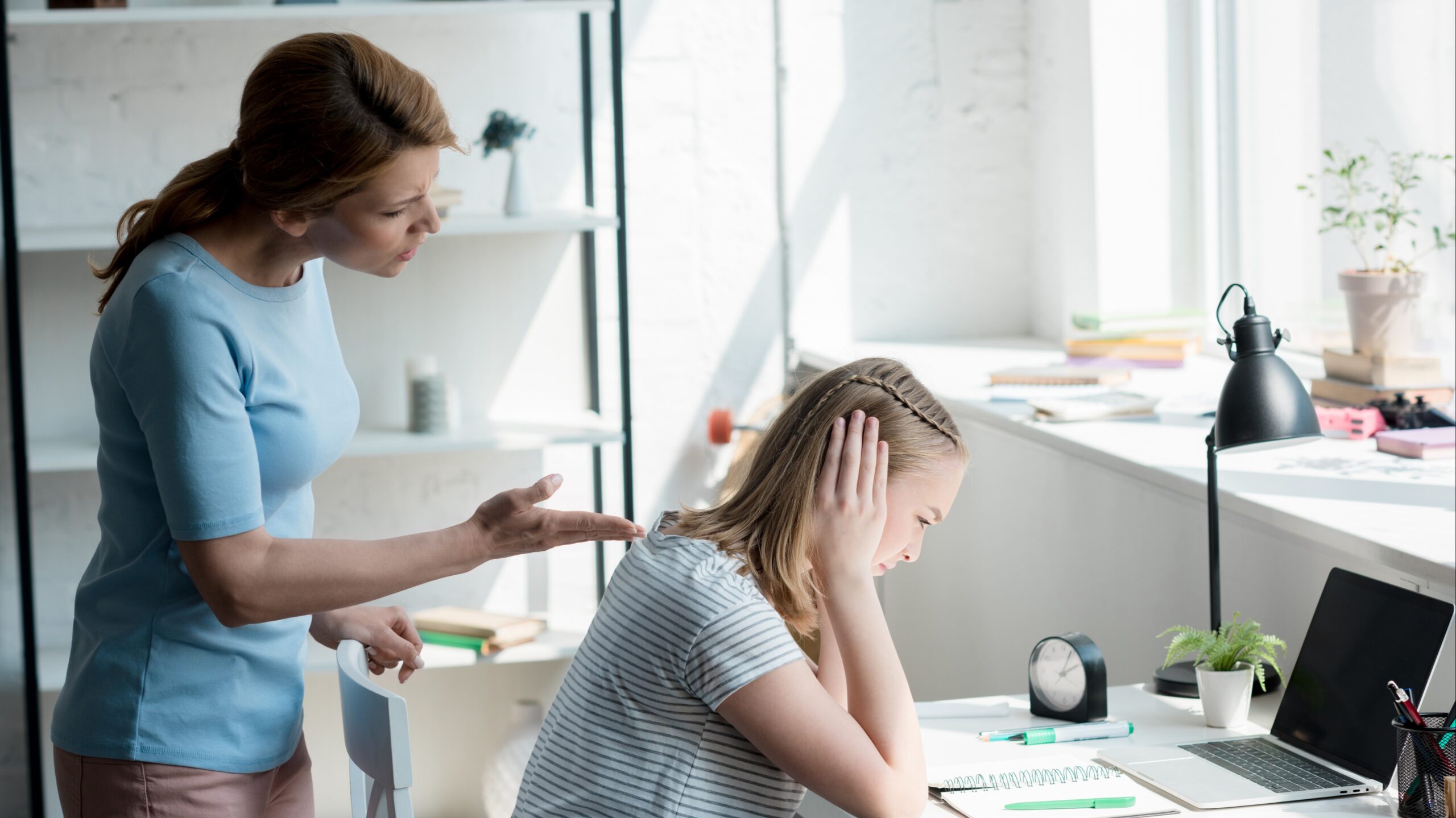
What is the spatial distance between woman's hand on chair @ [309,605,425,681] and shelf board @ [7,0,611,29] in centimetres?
143

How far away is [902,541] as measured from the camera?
54.9 inches

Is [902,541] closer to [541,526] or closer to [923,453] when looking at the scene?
[923,453]

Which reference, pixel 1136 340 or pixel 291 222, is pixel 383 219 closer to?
pixel 291 222

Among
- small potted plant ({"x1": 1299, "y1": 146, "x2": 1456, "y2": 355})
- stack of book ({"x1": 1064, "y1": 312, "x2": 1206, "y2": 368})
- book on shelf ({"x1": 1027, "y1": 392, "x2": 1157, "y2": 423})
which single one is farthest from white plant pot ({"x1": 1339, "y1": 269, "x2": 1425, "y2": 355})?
stack of book ({"x1": 1064, "y1": 312, "x2": 1206, "y2": 368})

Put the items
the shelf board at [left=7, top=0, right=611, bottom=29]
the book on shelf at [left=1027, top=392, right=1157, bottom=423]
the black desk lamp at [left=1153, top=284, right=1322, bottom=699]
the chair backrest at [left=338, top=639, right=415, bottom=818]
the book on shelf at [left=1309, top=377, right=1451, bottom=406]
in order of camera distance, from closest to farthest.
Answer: the chair backrest at [left=338, top=639, right=415, bottom=818], the black desk lamp at [left=1153, top=284, right=1322, bottom=699], the book on shelf at [left=1309, top=377, right=1451, bottom=406], the book on shelf at [left=1027, top=392, right=1157, bottom=423], the shelf board at [left=7, top=0, right=611, bottom=29]

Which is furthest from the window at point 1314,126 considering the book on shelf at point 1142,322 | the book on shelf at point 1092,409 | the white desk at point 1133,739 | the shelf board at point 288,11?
the shelf board at point 288,11

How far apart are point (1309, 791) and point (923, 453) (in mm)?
508

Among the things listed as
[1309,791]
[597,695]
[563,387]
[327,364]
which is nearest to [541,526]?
[597,695]

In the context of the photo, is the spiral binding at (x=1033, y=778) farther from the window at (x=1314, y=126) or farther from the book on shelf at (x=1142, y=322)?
the book on shelf at (x=1142, y=322)

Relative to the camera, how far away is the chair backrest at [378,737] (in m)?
1.16

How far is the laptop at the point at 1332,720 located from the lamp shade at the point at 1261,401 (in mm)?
179

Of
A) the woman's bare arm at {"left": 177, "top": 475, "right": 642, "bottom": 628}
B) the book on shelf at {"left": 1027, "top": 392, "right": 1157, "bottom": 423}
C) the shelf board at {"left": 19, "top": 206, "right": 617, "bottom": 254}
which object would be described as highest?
the shelf board at {"left": 19, "top": 206, "right": 617, "bottom": 254}

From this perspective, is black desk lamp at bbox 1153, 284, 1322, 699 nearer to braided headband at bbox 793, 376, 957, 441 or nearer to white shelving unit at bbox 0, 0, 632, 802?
braided headband at bbox 793, 376, 957, 441

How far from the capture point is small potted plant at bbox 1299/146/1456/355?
219cm
